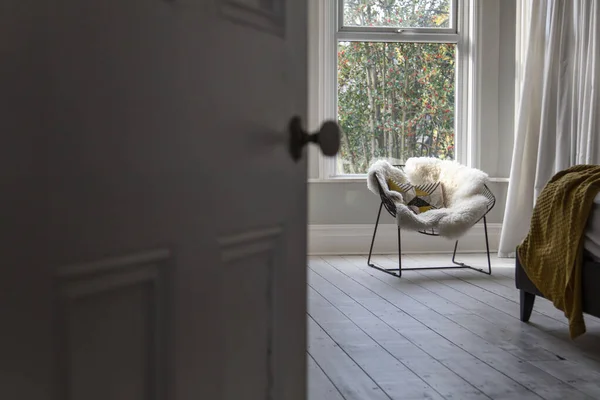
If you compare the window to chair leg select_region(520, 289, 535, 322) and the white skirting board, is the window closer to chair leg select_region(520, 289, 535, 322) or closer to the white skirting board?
the white skirting board

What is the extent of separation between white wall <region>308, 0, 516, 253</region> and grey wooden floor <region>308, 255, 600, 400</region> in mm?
1267

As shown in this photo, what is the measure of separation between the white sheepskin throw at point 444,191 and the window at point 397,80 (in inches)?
22.2

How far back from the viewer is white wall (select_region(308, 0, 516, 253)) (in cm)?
590

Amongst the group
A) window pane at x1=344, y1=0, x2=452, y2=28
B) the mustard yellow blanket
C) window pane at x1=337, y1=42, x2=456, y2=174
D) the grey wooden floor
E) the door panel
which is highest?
window pane at x1=344, y1=0, x2=452, y2=28

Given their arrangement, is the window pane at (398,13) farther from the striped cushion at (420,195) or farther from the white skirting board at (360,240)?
the white skirting board at (360,240)

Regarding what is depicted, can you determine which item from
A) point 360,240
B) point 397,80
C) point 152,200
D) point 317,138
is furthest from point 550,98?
point 152,200

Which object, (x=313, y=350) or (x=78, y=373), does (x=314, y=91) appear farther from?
(x=78, y=373)

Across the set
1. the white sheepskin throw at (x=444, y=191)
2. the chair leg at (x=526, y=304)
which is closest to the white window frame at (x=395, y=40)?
the white sheepskin throw at (x=444, y=191)

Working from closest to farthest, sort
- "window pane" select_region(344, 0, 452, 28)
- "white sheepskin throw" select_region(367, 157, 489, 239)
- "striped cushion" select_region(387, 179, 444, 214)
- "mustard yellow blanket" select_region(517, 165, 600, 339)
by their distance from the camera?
"mustard yellow blanket" select_region(517, 165, 600, 339)
"white sheepskin throw" select_region(367, 157, 489, 239)
"striped cushion" select_region(387, 179, 444, 214)
"window pane" select_region(344, 0, 452, 28)

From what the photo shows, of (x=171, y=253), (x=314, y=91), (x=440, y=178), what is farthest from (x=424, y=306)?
(x=171, y=253)

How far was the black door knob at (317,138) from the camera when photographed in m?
0.96

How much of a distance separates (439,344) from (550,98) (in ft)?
9.61

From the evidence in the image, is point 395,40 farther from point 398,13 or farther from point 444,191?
point 444,191

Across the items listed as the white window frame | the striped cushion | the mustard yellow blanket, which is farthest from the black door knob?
the white window frame
